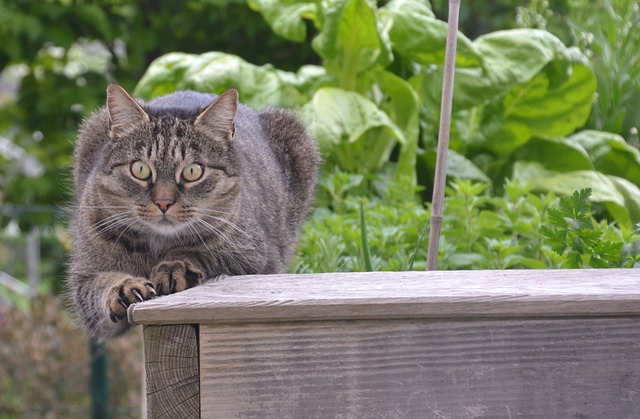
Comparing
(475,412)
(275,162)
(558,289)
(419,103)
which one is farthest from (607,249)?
(419,103)

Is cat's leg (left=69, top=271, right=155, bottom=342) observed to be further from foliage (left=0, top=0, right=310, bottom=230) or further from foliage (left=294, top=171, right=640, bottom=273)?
foliage (left=0, top=0, right=310, bottom=230)

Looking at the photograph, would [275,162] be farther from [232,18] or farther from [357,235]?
[232,18]

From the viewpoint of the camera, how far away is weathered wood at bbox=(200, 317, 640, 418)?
150cm

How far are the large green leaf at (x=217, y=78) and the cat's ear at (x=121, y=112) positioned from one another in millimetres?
1422

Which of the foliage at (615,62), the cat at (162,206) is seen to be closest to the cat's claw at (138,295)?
the cat at (162,206)

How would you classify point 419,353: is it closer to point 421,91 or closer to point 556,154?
point 556,154

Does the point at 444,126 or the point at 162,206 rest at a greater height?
the point at 444,126

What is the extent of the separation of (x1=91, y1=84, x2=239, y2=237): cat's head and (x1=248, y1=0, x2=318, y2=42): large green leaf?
170cm

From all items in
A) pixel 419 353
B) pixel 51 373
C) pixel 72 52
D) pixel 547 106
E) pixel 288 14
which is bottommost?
pixel 51 373

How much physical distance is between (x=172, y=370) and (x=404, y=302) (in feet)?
1.32

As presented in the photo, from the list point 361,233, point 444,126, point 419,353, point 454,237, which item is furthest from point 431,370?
point 454,237

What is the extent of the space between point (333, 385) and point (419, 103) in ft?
7.69

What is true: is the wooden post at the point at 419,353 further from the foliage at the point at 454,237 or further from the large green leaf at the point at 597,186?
the large green leaf at the point at 597,186

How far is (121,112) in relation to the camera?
2.12 metres
